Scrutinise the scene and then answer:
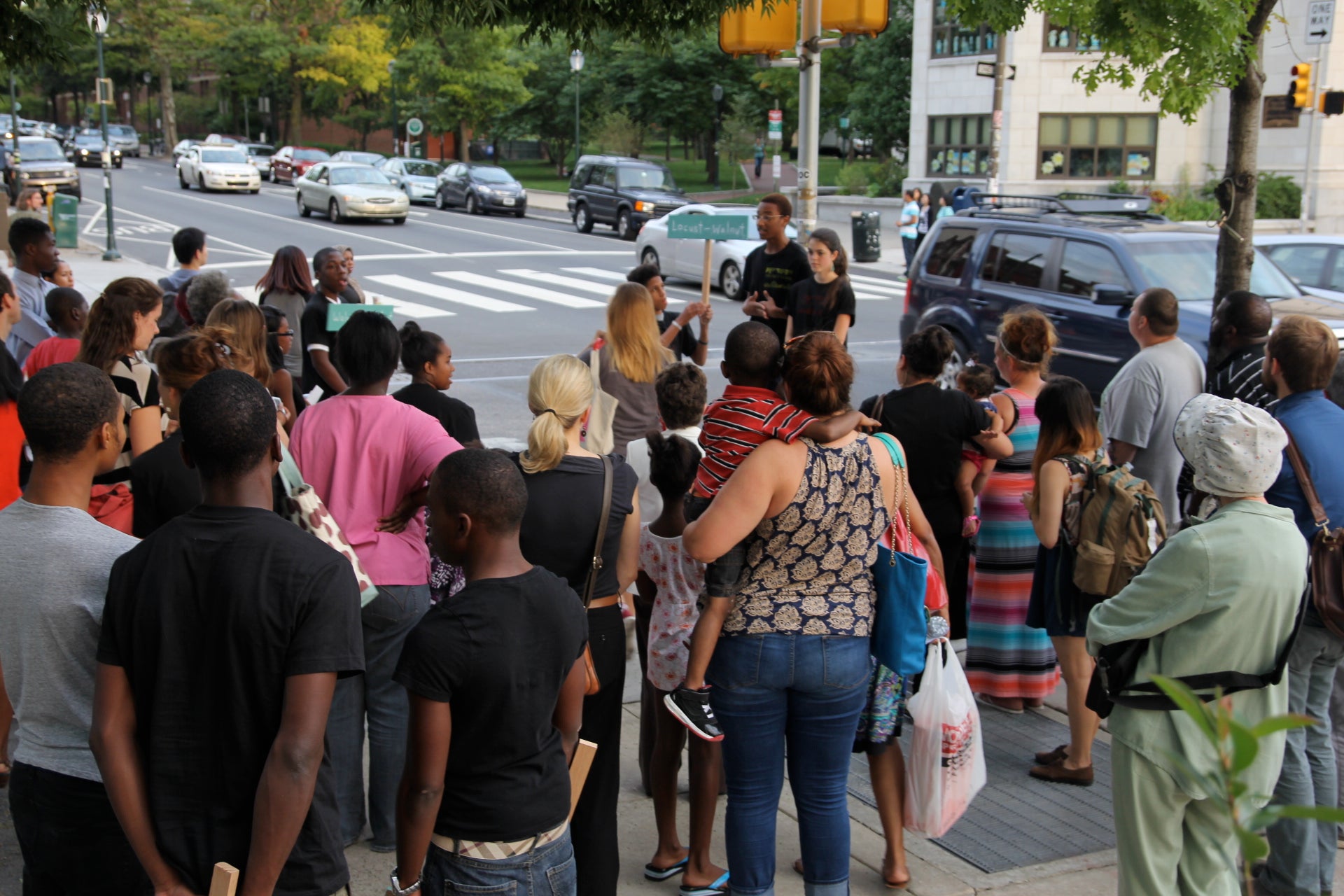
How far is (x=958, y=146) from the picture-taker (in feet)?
125

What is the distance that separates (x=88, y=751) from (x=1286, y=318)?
162 inches

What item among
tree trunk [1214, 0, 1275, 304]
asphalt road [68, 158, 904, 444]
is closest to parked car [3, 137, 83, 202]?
asphalt road [68, 158, 904, 444]

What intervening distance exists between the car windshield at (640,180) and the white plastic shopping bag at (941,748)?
28665 millimetres

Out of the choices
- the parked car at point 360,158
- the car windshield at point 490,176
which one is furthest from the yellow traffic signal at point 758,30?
the parked car at point 360,158

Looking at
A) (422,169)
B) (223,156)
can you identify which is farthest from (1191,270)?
(223,156)

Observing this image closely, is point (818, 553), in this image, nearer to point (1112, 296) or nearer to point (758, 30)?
point (758, 30)

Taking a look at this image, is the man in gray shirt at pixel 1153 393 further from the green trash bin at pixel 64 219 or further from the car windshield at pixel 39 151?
the car windshield at pixel 39 151

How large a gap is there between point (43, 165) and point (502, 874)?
41014 millimetres

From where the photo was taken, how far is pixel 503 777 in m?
2.83

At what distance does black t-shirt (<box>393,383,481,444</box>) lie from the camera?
502 centimetres

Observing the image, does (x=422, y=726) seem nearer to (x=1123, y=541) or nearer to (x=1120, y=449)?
(x=1123, y=541)

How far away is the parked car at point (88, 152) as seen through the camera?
5497cm

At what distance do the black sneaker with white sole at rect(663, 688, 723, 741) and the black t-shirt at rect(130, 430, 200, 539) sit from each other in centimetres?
156

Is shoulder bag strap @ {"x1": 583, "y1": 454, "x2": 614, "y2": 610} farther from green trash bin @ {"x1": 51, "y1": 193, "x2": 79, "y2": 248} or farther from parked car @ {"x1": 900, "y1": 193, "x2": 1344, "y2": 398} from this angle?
green trash bin @ {"x1": 51, "y1": 193, "x2": 79, "y2": 248}
